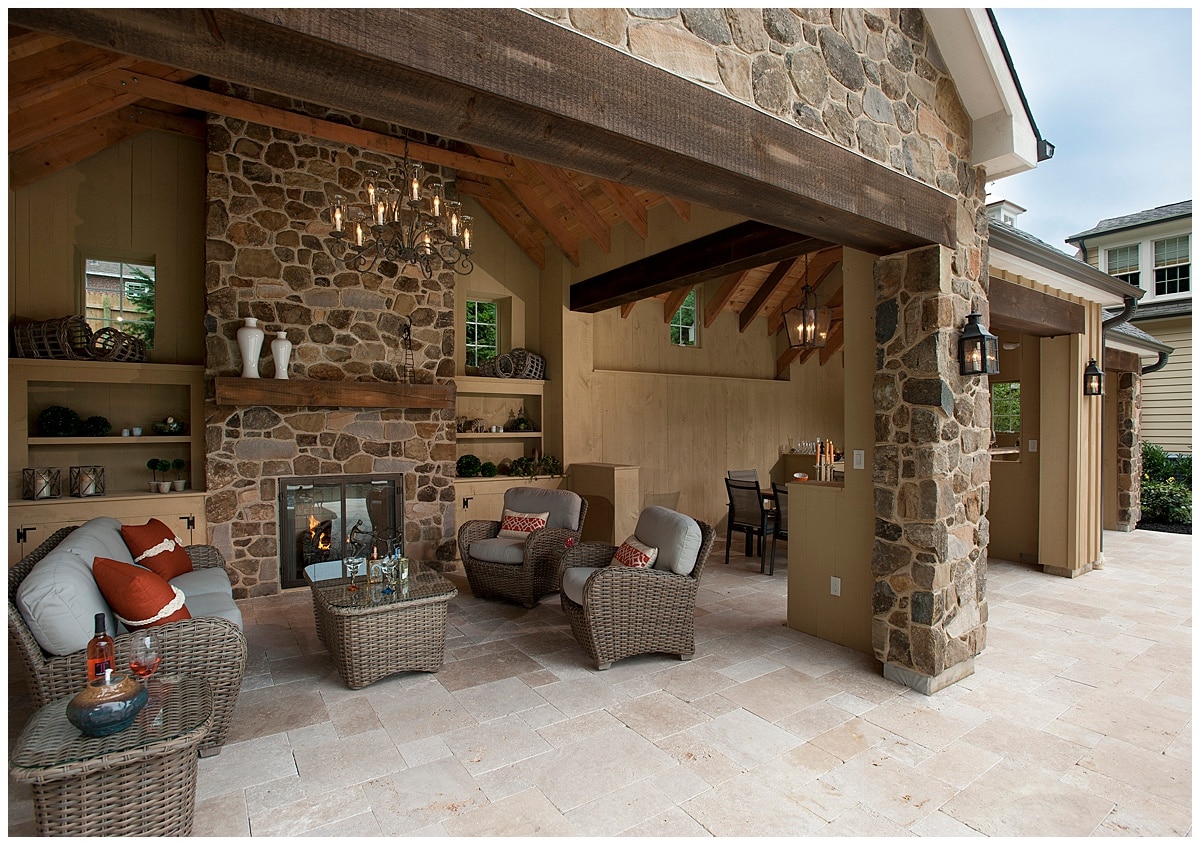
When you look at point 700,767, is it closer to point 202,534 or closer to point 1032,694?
point 1032,694

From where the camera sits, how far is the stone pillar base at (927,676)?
11.8 feet

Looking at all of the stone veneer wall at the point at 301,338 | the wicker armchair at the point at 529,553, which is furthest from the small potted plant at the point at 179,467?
the wicker armchair at the point at 529,553

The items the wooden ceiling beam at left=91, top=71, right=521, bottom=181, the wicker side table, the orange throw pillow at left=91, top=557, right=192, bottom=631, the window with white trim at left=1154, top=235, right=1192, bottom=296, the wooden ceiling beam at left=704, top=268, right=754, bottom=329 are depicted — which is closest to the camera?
the wicker side table

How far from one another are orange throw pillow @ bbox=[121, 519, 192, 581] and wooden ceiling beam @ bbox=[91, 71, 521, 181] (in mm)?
3066

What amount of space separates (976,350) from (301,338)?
5508 millimetres

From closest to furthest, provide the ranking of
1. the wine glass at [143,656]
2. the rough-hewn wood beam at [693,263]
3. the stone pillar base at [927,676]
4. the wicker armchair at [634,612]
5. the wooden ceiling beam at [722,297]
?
the wine glass at [143,656] → the stone pillar base at [927,676] → the wicker armchair at [634,612] → the rough-hewn wood beam at [693,263] → the wooden ceiling beam at [722,297]

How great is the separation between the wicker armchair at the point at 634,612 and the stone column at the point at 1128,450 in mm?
8117

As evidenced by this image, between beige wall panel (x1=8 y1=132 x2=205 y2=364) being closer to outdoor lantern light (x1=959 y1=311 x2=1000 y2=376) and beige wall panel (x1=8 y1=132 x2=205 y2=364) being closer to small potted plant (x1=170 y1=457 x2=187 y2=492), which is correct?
small potted plant (x1=170 y1=457 x2=187 y2=492)

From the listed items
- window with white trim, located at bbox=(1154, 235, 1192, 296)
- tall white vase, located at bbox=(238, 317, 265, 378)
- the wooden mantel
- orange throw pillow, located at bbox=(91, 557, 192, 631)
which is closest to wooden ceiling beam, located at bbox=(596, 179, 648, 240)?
the wooden mantel

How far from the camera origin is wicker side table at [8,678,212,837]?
2033 mm

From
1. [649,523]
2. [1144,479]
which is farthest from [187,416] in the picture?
[1144,479]

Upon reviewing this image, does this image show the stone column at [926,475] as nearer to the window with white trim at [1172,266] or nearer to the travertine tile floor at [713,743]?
the travertine tile floor at [713,743]

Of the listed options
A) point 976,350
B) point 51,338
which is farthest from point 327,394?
point 976,350

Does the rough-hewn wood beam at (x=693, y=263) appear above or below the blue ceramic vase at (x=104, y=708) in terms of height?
above
